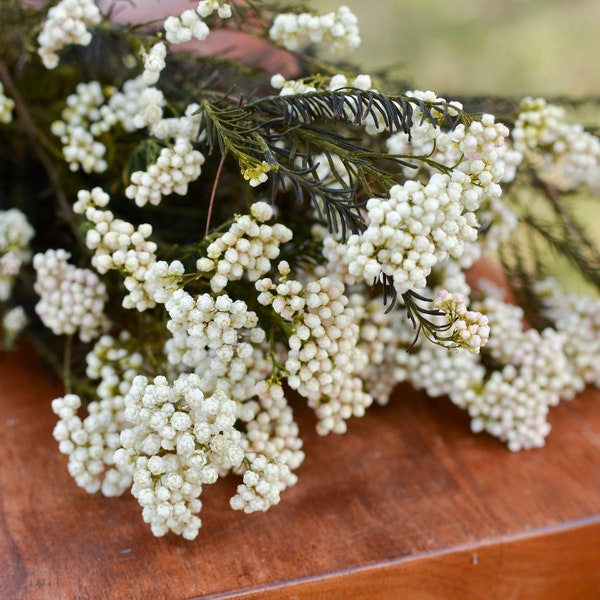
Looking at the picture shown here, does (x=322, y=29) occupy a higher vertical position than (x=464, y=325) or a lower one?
higher

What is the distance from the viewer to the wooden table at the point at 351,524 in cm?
64

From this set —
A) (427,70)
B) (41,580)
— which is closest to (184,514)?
(41,580)

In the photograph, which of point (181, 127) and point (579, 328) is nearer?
point (181, 127)

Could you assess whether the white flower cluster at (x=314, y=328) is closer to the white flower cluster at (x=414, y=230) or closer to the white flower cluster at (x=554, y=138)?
the white flower cluster at (x=414, y=230)

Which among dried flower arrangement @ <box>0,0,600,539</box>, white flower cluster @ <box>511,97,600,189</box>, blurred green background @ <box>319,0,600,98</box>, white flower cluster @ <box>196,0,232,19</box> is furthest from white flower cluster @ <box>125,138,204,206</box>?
blurred green background @ <box>319,0,600,98</box>

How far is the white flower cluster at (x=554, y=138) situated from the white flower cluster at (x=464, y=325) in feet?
0.89

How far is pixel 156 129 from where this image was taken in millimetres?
695

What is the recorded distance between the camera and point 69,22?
0.72 metres

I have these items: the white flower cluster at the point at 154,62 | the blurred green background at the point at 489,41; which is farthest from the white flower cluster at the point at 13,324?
the blurred green background at the point at 489,41

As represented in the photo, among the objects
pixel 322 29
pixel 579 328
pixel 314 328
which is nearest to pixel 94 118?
pixel 322 29

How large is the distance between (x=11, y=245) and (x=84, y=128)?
0.49ft

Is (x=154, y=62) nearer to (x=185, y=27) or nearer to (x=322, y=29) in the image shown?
(x=185, y=27)

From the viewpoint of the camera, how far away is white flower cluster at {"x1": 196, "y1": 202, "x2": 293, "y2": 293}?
23.5 inches

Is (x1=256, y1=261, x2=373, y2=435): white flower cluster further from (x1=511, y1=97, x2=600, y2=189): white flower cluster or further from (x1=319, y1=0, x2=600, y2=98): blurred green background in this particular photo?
(x1=319, y1=0, x2=600, y2=98): blurred green background
